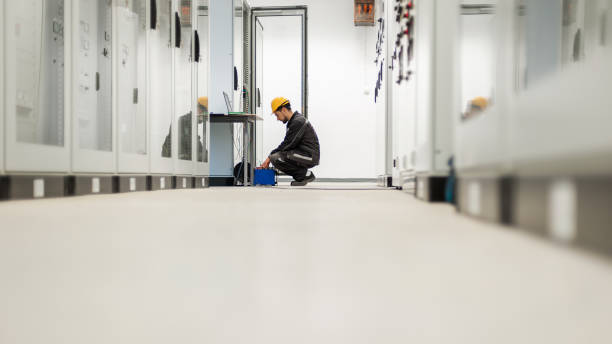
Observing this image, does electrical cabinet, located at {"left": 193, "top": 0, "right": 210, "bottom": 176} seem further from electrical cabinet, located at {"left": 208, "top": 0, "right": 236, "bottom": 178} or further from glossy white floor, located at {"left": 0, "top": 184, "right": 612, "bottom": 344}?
glossy white floor, located at {"left": 0, "top": 184, "right": 612, "bottom": 344}

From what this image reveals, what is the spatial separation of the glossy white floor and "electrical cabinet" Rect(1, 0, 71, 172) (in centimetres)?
158

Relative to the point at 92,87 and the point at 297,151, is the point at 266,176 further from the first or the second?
the point at 92,87

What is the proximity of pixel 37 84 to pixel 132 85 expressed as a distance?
1012 mm

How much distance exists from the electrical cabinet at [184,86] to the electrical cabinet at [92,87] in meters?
1.16

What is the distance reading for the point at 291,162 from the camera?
625 cm

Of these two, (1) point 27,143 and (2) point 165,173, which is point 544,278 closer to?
(1) point 27,143

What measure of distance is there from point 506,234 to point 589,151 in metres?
0.27

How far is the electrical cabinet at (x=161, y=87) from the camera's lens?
11.7 feet

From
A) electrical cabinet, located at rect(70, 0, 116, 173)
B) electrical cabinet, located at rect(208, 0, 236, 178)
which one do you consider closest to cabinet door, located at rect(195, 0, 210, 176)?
electrical cabinet, located at rect(208, 0, 236, 178)

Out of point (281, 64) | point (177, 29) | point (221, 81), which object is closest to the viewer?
point (177, 29)

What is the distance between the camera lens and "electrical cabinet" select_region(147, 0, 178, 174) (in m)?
3.55

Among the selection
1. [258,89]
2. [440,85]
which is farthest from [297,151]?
[440,85]

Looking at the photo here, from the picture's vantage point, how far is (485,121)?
3.94 feet

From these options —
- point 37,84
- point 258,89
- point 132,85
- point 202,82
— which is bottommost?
point 37,84
